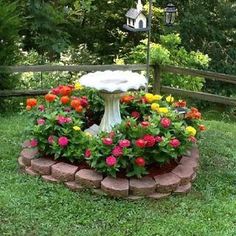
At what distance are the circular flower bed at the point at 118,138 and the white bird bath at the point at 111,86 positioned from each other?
26cm

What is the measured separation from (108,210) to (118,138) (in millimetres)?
690

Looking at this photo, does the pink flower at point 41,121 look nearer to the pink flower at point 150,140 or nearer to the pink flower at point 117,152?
the pink flower at point 117,152

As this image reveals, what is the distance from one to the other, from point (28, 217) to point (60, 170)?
0.65 meters

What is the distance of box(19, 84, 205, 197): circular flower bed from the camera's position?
4297mm

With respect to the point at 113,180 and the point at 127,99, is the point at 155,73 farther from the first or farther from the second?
the point at 113,180

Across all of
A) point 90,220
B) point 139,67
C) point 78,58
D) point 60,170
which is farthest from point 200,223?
point 78,58

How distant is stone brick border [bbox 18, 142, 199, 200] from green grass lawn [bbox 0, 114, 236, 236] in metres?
0.07

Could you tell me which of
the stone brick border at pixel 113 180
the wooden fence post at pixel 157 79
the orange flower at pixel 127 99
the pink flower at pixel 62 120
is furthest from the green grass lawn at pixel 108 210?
the wooden fence post at pixel 157 79

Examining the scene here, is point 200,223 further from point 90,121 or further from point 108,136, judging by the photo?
point 90,121

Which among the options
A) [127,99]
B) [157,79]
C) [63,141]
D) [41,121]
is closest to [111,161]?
[63,141]

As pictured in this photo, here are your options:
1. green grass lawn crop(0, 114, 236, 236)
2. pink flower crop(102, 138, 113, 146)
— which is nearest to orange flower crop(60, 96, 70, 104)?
green grass lawn crop(0, 114, 236, 236)

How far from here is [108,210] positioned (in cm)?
406

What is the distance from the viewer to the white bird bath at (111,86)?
180 inches

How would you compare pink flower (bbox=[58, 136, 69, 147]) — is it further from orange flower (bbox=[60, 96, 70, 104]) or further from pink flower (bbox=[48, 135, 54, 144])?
orange flower (bbox=[60, 96, 70, 104])
